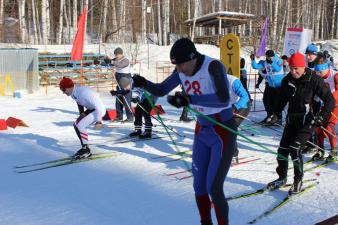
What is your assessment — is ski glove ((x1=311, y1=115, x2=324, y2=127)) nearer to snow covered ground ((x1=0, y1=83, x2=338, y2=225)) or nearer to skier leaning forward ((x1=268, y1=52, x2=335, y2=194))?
skier leaning forward ((x1=268, y1=52, x2=335, y2=194))

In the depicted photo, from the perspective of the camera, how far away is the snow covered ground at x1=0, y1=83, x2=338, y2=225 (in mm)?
3945

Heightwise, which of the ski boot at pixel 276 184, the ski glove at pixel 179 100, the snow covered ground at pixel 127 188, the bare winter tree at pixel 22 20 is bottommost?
the snow covered ground at pixel 127 188

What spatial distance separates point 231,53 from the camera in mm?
6883

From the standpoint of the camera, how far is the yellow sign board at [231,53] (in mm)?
6792

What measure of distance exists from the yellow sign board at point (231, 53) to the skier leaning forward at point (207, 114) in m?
3.70

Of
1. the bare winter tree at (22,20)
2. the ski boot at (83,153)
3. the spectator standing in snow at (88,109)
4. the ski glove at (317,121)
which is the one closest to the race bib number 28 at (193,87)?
the ski glove at (317,121)

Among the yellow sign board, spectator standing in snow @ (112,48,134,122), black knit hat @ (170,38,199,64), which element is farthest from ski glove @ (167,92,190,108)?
spectator standing in snow @ (112,48,134,122)

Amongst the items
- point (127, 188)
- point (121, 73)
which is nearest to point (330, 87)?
point (127, 188)

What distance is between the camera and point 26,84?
57.2ft

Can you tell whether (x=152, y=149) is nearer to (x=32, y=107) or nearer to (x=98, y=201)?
(x=98, y=201)

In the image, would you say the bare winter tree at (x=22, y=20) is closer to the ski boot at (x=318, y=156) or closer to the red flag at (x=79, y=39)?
the red flag at (x=79, y=39)

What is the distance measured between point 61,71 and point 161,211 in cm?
1851

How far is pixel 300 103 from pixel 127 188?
233cm

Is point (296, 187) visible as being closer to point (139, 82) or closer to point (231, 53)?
point (139, 82)
